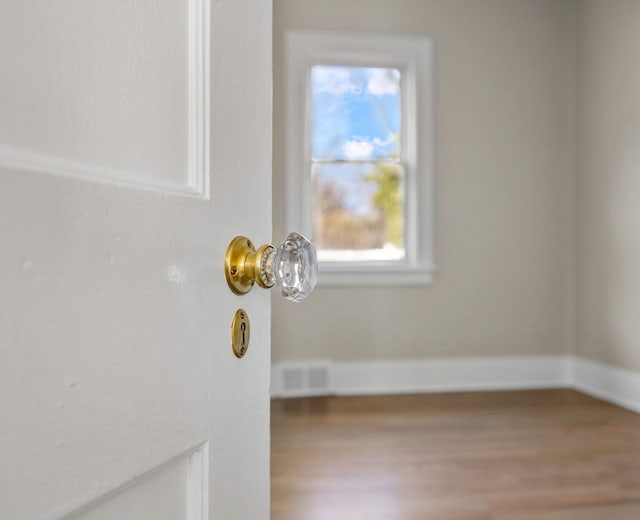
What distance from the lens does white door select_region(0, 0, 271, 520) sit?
360mm

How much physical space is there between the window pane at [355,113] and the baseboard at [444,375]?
1.29 metres

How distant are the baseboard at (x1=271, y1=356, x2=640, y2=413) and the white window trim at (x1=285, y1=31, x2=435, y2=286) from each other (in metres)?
0.52

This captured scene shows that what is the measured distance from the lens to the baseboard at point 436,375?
365 centimetres

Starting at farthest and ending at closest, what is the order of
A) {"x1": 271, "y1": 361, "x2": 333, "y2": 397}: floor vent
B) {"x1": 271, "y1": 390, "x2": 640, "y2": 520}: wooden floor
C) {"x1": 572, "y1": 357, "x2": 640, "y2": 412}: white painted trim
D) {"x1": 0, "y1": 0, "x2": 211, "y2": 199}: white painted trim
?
{"x1": 271, "y1": 361, "x2": 333, "y2": 397}: floor vent
{"x1": 572, "y1": 357, "x2": 640, "y2": 412}: white painted trim
{"x1": 271, "y1": 390, "x2": 640, "y2": 520}: wooden floor
{"x1": 0, "y1": 0, "x2": 211, "y2": 199}: white painted trim

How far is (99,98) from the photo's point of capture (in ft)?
1.40

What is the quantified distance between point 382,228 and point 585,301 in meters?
1.33

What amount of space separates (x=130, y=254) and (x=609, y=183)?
358 cm

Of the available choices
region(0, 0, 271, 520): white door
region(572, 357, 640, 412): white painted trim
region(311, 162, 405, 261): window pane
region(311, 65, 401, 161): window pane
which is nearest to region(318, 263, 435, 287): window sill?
region(311, 162, 405, 261): window pane

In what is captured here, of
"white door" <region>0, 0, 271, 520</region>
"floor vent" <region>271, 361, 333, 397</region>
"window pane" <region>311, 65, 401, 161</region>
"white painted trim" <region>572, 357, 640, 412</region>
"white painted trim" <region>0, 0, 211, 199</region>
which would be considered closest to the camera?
"white door" <region>0, 0, 271, 520</region>

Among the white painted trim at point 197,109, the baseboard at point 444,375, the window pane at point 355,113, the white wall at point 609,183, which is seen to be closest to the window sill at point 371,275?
the baseboard at point 444,375

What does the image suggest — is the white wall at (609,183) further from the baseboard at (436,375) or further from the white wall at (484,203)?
the baseboard at (436,375)

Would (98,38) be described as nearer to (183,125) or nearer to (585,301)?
(183,125)

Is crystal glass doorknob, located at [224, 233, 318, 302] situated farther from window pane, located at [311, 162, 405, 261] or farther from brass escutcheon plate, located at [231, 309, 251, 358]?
window pane, located at [311, 162, 405, 261]

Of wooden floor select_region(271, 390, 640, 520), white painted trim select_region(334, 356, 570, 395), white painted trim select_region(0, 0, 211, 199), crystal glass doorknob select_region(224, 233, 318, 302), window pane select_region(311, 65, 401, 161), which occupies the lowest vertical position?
wooden floor select_region(271, 390, 640, 520)
